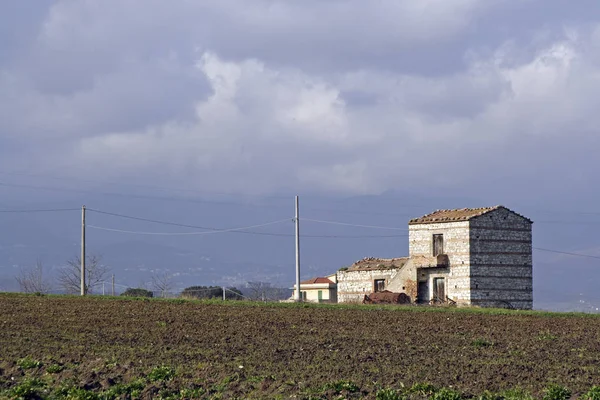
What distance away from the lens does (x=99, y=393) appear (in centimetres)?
2016

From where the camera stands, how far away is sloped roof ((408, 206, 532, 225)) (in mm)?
68625

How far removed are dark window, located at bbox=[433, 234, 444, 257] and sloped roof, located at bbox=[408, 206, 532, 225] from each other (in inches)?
48.2

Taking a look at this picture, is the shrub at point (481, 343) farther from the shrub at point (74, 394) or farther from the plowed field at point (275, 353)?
the shrub at point (74, 394)

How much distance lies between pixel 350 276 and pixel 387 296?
31.1 feet

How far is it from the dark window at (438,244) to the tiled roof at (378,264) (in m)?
3.37

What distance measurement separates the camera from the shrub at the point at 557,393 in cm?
1888

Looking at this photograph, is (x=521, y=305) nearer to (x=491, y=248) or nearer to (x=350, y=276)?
(x=491, y=248)

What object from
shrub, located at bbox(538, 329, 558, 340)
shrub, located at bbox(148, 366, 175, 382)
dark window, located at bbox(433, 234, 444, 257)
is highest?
dark window, located at bbox(433, 234, 444, 257)

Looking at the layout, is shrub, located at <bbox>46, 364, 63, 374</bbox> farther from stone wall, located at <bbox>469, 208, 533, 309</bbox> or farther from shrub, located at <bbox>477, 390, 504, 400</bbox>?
stone wall, located at <bbox>469, 208, 533, 309</bbox>

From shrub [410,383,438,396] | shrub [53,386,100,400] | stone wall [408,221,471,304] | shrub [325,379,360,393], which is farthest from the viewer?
stone wall [408,221,471,304]

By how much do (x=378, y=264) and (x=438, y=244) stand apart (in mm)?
8212

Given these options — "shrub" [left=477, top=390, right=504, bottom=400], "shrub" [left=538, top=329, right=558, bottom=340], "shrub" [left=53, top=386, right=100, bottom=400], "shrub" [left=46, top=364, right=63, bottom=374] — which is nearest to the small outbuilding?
"shrub" [left=538, top=329, right=558, bottom=340]

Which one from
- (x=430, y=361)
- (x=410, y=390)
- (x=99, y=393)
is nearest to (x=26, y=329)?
(x=99, y=393)

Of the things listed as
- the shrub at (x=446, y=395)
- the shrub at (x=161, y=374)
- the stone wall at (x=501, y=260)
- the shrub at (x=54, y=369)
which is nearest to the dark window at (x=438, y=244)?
the stone wall at (x=501, y=260)
